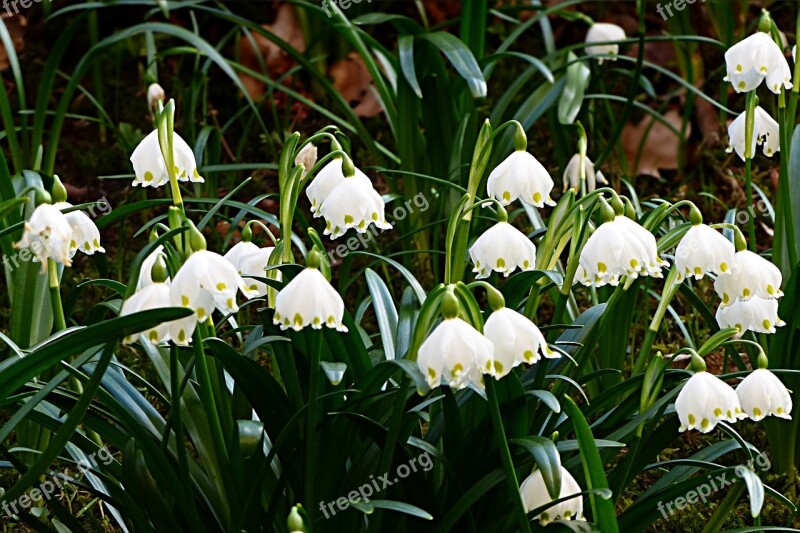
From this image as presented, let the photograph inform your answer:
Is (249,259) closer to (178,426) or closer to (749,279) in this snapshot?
(178,426)

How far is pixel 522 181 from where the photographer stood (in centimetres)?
169

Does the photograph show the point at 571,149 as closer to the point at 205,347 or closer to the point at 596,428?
the point at 596,428

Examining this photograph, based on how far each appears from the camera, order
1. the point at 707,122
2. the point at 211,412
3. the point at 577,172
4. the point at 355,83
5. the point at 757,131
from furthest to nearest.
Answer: the point at 355,83
the point at 707,122
the point at 577,172
the point at 757,131
the point at 211,412

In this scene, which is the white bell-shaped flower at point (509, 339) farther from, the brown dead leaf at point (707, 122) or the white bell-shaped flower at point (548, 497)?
the brown dead leaf at point (707, 122)

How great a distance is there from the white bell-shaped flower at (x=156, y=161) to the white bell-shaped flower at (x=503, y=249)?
0.48 metres

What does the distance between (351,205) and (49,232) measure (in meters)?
0.44

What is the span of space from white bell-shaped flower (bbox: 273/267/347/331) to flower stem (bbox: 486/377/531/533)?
24 centimetres

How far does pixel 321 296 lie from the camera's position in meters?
1.40

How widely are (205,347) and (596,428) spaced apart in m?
0.72

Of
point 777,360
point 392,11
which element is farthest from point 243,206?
point 392,11

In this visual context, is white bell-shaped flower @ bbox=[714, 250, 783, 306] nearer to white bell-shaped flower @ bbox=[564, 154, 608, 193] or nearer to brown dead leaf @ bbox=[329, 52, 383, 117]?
white bell-shaped flower @ bbox=[564, 154, 608, 193]

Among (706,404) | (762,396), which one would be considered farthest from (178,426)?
(762,396)

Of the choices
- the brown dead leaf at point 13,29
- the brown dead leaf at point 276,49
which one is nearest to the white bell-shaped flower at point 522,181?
the brown dead leaf at point 276,49

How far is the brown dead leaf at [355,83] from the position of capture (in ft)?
12.5
